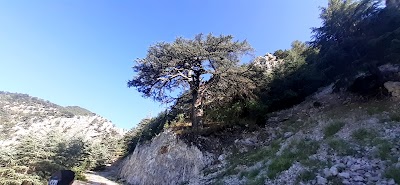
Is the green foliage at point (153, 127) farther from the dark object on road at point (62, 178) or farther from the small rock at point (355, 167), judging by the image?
the small rock at point (355, 167)

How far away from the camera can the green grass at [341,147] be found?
1010 cm

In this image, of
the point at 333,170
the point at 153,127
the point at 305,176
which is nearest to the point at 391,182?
the point at 333,170

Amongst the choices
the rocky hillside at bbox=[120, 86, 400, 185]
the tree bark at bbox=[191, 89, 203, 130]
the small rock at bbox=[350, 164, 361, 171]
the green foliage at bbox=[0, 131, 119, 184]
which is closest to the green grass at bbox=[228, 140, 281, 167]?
the rocky hillside at bbox=[120, 86, 400, 185]

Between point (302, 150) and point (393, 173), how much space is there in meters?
4.08

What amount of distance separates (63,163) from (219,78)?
63.8 ft

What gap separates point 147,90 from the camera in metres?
19.6

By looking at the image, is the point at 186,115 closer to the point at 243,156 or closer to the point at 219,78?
the point at 219,78

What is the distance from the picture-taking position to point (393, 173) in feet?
25.6

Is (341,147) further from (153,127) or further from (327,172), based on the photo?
(153,127)

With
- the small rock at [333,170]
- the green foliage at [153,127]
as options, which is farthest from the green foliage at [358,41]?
the green foliage at [153,127]

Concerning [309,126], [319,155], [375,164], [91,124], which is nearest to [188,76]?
[309,126]

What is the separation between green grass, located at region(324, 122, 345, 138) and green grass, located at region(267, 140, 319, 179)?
39.8 inches

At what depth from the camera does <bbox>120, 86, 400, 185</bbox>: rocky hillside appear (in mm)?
9086

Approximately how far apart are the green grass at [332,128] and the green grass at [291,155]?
3.31 ft
